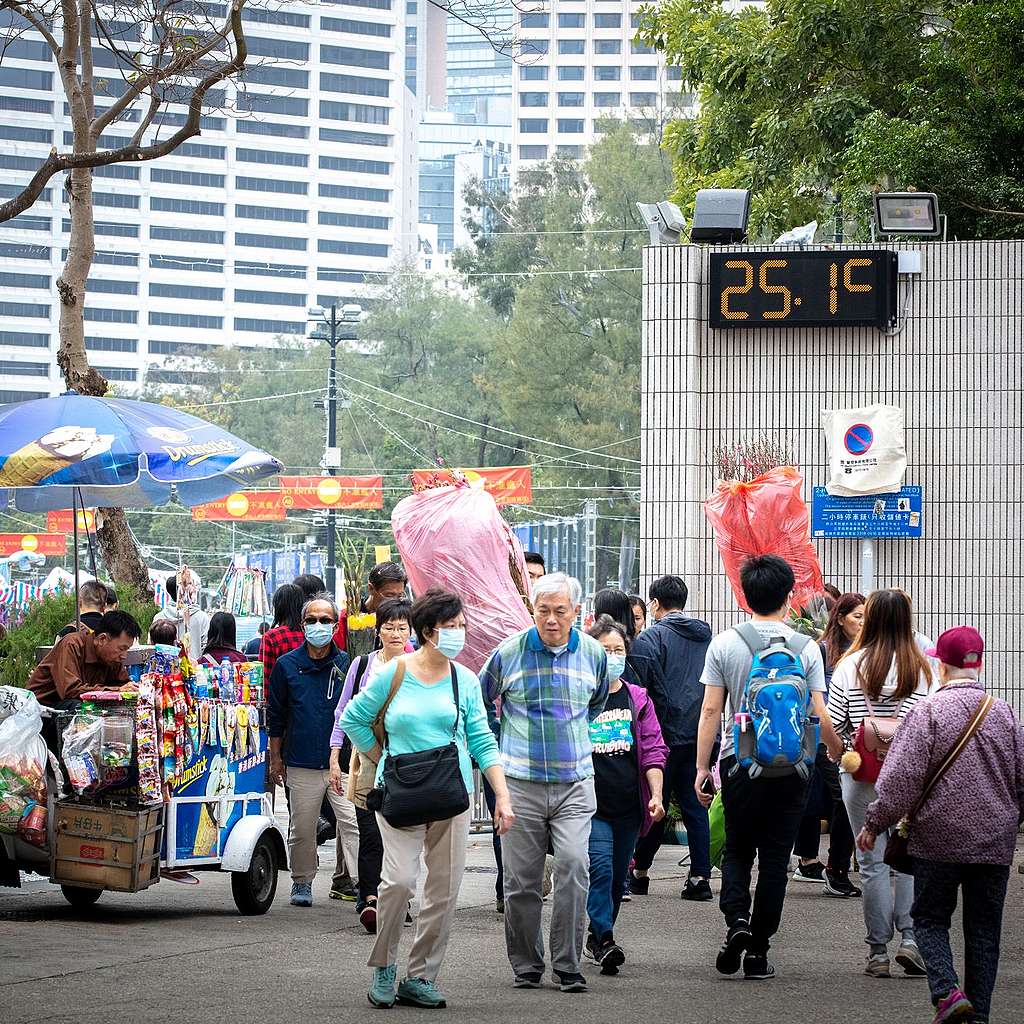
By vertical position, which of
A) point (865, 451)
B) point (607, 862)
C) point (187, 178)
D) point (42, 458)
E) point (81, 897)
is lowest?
point (81, 897)

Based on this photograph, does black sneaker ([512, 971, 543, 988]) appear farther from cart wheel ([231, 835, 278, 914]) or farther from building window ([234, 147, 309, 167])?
building window ([234, 147, 309, 167])

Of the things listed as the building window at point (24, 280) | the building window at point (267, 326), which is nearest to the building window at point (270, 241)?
the building window at point (267, 326)

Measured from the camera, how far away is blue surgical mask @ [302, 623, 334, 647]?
10336mm

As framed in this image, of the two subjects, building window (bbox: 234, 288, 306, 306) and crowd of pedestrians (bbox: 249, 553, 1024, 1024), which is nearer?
crowd of pedestrians (bbox: 249, 553, 1024, 1024)

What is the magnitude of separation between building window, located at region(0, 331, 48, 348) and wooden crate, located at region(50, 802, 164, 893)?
5201 inches

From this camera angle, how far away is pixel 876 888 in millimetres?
8055

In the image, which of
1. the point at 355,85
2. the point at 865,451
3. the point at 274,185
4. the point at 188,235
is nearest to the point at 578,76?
the point at 355,85

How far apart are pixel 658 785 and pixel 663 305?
25.3ft

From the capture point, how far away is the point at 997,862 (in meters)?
6.72

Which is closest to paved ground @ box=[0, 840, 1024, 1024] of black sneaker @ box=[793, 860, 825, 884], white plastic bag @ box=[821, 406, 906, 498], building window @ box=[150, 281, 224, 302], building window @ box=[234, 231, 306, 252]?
black sneaker @ box=[793, 860, 825, 884]

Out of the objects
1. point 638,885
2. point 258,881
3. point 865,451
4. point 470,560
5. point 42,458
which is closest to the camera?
point 258,881

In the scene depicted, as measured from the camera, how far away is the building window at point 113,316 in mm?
142250

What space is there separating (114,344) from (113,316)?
2.21m

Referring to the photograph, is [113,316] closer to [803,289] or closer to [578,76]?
[578,76]
